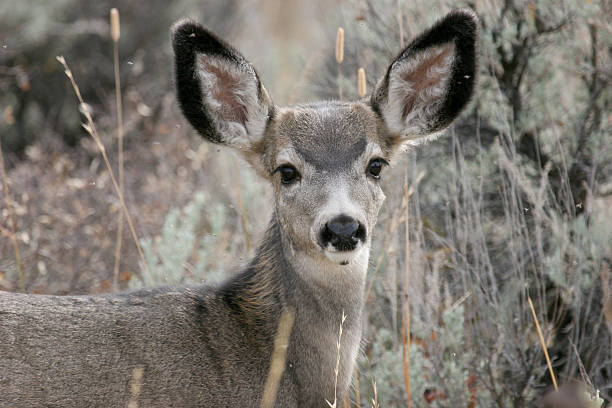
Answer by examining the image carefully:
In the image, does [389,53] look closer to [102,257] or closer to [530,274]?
[530,274]

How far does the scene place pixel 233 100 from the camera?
14.6 ft

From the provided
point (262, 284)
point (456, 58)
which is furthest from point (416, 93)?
point (262, 284)

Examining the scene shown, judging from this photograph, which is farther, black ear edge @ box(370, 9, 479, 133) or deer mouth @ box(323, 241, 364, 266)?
black ear edge @ box(370, 9, 479, 133)

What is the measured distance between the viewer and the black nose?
11.8ft

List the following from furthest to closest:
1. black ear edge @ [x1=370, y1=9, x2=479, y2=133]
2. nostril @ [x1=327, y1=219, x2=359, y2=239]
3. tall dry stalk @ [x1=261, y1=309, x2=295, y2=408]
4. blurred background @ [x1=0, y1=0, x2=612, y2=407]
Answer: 1. blurred background @ [x1=0, y1=0, x2=612, y2=407]
2. black ear edge @ [x1=370, y1=9, x2=479, y2=133]
3. tall dry stalk @ [x1=261, y1=309, x2=295, y2=408]
4. nostril @ [x1=327, y1=219, x2=359, y2=239]

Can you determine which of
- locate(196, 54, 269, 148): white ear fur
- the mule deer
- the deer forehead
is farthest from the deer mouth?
locate(196, 54, 269, 148): white ear fur

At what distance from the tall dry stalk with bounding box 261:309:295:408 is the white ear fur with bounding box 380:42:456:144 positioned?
125 cm

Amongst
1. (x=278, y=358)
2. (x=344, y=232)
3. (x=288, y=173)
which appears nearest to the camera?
(x=344, y=232)

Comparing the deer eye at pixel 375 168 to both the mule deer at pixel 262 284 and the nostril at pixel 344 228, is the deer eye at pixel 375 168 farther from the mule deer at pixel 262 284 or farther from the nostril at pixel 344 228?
the nostril at pixel 344 228

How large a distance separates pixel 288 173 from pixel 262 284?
1.96 ft

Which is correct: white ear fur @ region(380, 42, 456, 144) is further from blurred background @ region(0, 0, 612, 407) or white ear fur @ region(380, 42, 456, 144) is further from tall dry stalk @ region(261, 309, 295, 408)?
tall dry stalk @ region(261, 309, 295, 408)

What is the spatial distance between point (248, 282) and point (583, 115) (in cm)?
295

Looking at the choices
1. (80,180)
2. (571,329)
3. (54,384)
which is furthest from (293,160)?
(80,180)

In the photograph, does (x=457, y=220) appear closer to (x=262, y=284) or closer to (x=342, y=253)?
(x=262, y=284)
